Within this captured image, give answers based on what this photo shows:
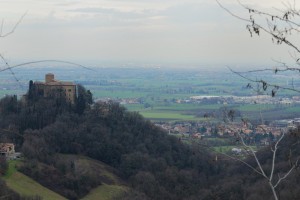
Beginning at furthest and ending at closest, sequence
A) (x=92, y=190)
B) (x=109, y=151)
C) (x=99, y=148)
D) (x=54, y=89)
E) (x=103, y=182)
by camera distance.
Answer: (x=54, y=89)
(x=109, y=151)
(x=99, y=148)
(x=103, y=182)
(x=92, y=190)

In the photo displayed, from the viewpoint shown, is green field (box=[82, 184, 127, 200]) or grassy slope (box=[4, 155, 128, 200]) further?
green field (box=[82, 184, 127, 200])

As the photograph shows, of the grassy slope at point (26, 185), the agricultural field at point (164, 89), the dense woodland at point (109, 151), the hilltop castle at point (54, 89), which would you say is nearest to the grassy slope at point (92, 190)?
the grassy slope at point (26, 185)

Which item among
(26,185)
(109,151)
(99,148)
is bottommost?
(26,185)

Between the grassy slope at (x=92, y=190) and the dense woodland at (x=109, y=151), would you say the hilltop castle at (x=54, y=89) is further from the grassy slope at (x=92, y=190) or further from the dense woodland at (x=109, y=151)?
the grassy slope at (x=92, y=190)

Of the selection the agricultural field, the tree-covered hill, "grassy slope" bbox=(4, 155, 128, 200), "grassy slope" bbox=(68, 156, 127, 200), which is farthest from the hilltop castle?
"grassy slope" bbox=(68, 156, 127, 200)

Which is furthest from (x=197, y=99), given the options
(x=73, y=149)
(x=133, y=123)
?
(x=73, y=149)

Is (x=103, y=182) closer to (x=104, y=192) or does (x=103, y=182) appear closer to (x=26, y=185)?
(x=104, y=192)

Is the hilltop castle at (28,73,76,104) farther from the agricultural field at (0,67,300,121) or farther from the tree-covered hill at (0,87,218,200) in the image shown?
the agricultural field at (0,67,300,121)

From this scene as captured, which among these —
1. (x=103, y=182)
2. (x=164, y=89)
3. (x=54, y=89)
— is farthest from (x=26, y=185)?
(x=164, y=89)
